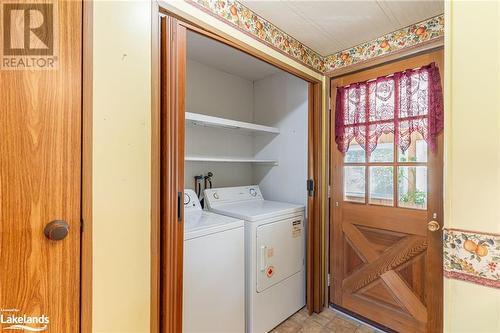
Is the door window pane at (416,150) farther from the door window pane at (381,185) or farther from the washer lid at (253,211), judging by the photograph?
Answer: the washer lid at (253,211)

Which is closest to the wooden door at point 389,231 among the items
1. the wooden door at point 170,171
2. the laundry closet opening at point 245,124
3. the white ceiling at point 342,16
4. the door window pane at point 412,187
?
the door window pane at point 412,187

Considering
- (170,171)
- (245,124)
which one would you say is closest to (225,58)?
(245,124)

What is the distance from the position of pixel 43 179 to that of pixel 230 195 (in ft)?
5.57

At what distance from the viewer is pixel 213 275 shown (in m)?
1.60

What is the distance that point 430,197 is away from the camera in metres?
1.72

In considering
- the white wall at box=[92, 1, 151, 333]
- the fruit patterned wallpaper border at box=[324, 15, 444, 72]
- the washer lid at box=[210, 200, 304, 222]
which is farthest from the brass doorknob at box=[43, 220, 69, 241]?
the fruit patterned wallpaper border at box=[324, 15, 444, 72]

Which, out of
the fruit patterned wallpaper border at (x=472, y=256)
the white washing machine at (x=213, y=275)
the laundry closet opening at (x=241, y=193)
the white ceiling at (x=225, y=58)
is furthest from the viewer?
the white ceiling at (x=225, y=58)

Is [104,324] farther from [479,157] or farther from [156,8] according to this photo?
[479,157]

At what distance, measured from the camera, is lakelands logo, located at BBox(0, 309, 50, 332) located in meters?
0.83

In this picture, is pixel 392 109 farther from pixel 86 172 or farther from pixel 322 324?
pixel 86 172

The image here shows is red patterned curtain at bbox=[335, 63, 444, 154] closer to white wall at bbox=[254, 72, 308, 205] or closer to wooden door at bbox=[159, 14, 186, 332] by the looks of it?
white wall at bbox=[254, 72, 308, 205]

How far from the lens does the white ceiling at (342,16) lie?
1567 millimetres

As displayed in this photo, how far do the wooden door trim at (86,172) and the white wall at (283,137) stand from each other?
1864 mm

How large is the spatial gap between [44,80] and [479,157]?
5.59ft
